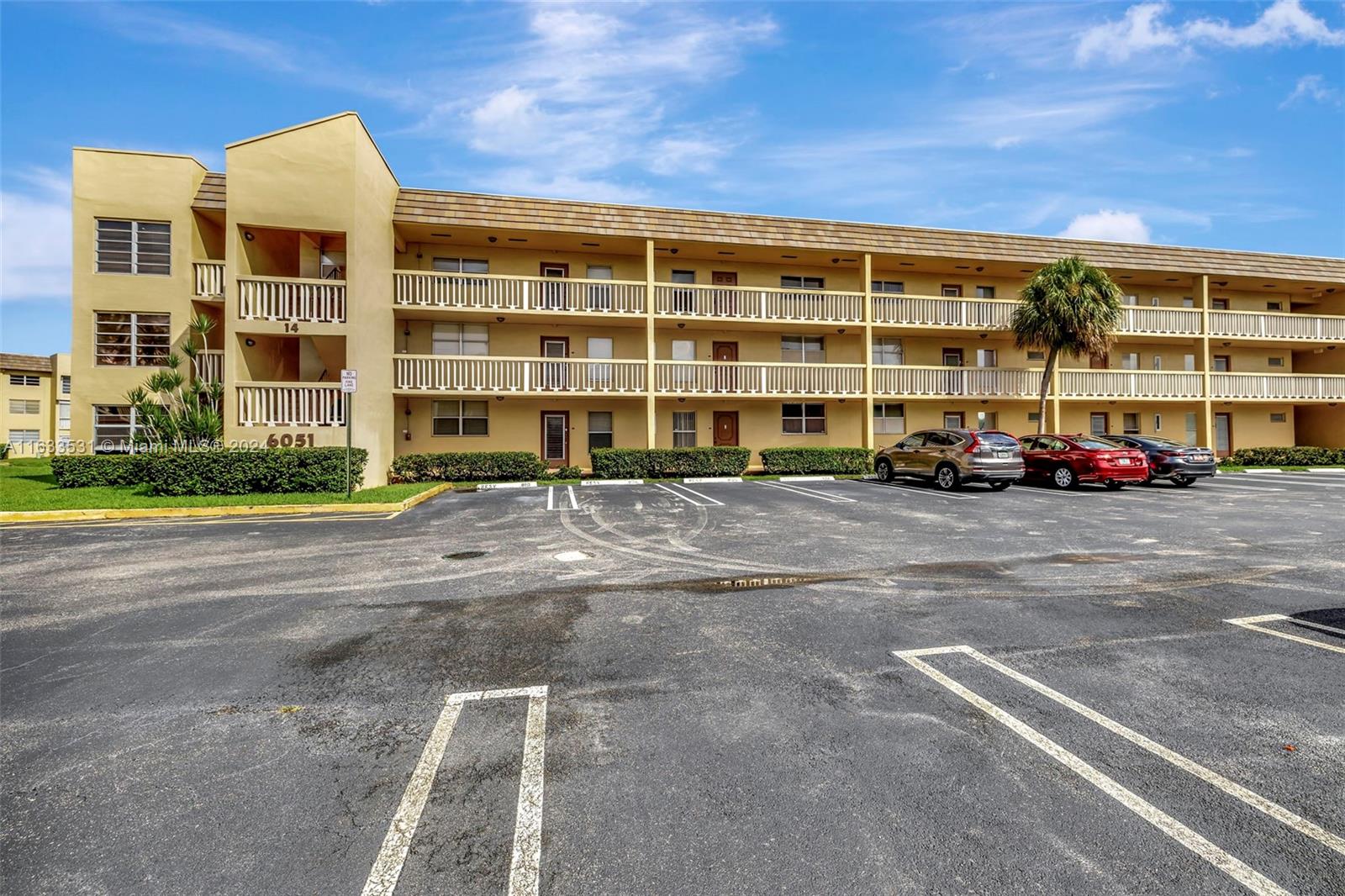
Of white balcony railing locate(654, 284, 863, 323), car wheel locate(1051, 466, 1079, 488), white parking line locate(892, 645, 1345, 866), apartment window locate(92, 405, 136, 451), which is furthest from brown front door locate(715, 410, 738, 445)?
white parking line locate(892, 645, 1345, 866)

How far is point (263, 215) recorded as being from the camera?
15492 millimetres

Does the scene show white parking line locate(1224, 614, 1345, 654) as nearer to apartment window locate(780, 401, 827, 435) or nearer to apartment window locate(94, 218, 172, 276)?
apartment window locate(780, 401, 827, 435)

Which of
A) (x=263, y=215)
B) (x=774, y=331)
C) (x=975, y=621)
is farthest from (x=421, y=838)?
(x=774, y=331)

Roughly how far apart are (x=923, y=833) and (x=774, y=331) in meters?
21.3

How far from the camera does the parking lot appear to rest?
2225mm

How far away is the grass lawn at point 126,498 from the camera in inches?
437

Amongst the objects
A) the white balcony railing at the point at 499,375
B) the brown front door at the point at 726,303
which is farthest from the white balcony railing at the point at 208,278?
the brown front door at the point at 726,303

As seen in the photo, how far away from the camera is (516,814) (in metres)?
2.49

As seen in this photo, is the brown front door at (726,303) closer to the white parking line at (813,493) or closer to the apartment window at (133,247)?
the white parking line at (813,493)

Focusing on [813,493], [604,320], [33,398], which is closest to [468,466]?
[604,320]

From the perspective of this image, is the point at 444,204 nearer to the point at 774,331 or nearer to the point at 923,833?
the point at 774,331

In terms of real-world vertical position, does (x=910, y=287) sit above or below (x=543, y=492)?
above

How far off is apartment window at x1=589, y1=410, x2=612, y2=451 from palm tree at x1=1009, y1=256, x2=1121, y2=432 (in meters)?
15.8

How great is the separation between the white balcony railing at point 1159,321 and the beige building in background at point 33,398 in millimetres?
65700
